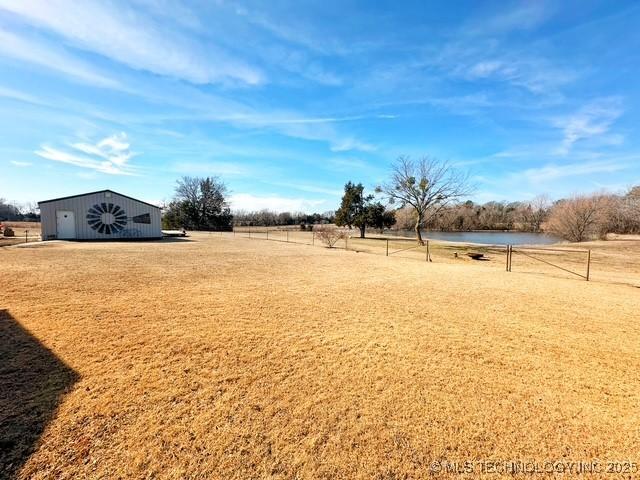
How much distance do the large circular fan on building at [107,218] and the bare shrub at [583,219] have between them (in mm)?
43938

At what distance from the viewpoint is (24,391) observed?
2699 millimetres

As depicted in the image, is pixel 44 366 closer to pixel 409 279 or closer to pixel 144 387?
pixel 144 387

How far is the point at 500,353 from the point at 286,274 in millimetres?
6222

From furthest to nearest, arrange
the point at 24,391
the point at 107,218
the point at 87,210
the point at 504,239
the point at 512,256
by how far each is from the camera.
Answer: the point at 504,239
the point at 107,218
the point at 87,210
the point at 512,256
the point at 24,391

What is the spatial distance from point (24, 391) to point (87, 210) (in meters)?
23.9

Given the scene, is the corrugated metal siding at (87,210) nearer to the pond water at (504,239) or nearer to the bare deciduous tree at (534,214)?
the pond water at (504,239)

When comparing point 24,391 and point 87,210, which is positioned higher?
point 87,210

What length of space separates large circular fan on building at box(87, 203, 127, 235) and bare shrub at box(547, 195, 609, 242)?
144ft

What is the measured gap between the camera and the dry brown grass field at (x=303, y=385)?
81.5 inches

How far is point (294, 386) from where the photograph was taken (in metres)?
2.90

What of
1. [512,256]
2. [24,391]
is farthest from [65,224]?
[512,256]

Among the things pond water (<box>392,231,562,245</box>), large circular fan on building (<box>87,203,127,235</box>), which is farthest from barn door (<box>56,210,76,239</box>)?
pond water (<box>392,231,562,245</box>)

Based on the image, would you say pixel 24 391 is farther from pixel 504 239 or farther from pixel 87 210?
pixel 504 239

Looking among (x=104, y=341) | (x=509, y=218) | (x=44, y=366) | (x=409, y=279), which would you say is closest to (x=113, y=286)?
(x=104, y=341)
